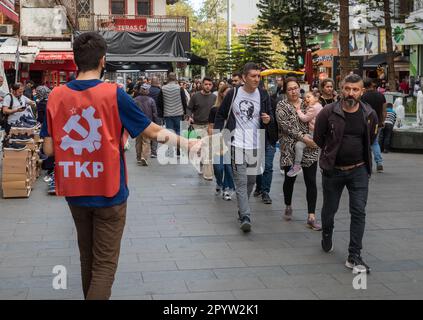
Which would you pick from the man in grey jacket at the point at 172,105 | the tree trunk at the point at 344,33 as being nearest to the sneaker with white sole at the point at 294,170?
the man in grey jacket at the point at 172,105

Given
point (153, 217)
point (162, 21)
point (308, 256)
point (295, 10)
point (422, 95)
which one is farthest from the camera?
point (162, 21)

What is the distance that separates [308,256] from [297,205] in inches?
115

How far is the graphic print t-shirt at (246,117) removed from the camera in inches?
307

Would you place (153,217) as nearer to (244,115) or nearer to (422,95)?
(244,115)

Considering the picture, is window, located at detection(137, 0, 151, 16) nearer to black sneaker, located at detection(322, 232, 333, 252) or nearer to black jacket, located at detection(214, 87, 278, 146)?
black jacket, located at detection(214, 87, 278, 146)

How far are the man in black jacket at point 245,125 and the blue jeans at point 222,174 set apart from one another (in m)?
2.09

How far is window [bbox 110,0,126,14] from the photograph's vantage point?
46.3m

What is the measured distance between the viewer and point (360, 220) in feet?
20.1

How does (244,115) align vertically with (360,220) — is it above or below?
above

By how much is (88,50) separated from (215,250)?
3.25m

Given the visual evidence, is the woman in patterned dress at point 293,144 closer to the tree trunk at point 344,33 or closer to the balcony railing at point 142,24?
the tree trunk at point 344,33

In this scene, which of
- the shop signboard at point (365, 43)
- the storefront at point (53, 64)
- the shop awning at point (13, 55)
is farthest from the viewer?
the shop signboard at point (365, 43)

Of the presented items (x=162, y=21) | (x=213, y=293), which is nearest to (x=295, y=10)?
(x=162, y=21)

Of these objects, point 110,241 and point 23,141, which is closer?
point 110,241
